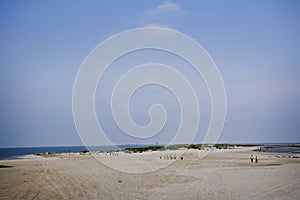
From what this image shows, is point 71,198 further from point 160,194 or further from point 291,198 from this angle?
point 291,198

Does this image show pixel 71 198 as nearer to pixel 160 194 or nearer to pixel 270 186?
pixel 160 194

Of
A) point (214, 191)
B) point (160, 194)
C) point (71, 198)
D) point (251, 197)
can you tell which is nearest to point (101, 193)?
point (71, 198)

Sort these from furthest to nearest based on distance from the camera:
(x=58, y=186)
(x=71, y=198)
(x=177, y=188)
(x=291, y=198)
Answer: (x=58, y=186) → (x=177, y=188) → (x=71, y=198) → (x=291, y=198)

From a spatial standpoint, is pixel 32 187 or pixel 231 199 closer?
pixel 231 199

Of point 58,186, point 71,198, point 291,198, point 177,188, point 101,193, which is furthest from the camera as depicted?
point 58,186

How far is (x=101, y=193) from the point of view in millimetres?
13750

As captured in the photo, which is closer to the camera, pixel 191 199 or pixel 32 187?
pixel 191 199

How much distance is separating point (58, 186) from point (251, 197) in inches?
384

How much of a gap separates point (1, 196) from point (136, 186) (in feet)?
20.5

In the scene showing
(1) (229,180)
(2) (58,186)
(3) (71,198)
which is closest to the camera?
(3) (71,198)

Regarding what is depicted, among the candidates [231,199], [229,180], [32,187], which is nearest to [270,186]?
[229,180]

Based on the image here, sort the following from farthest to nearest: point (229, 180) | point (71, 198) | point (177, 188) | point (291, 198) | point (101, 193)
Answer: point (229, 180)
point (177, 188)
point (101, 193)
point (71, 198)
point (291, 198)

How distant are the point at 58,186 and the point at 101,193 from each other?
351cm

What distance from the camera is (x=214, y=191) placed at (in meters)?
13.8
